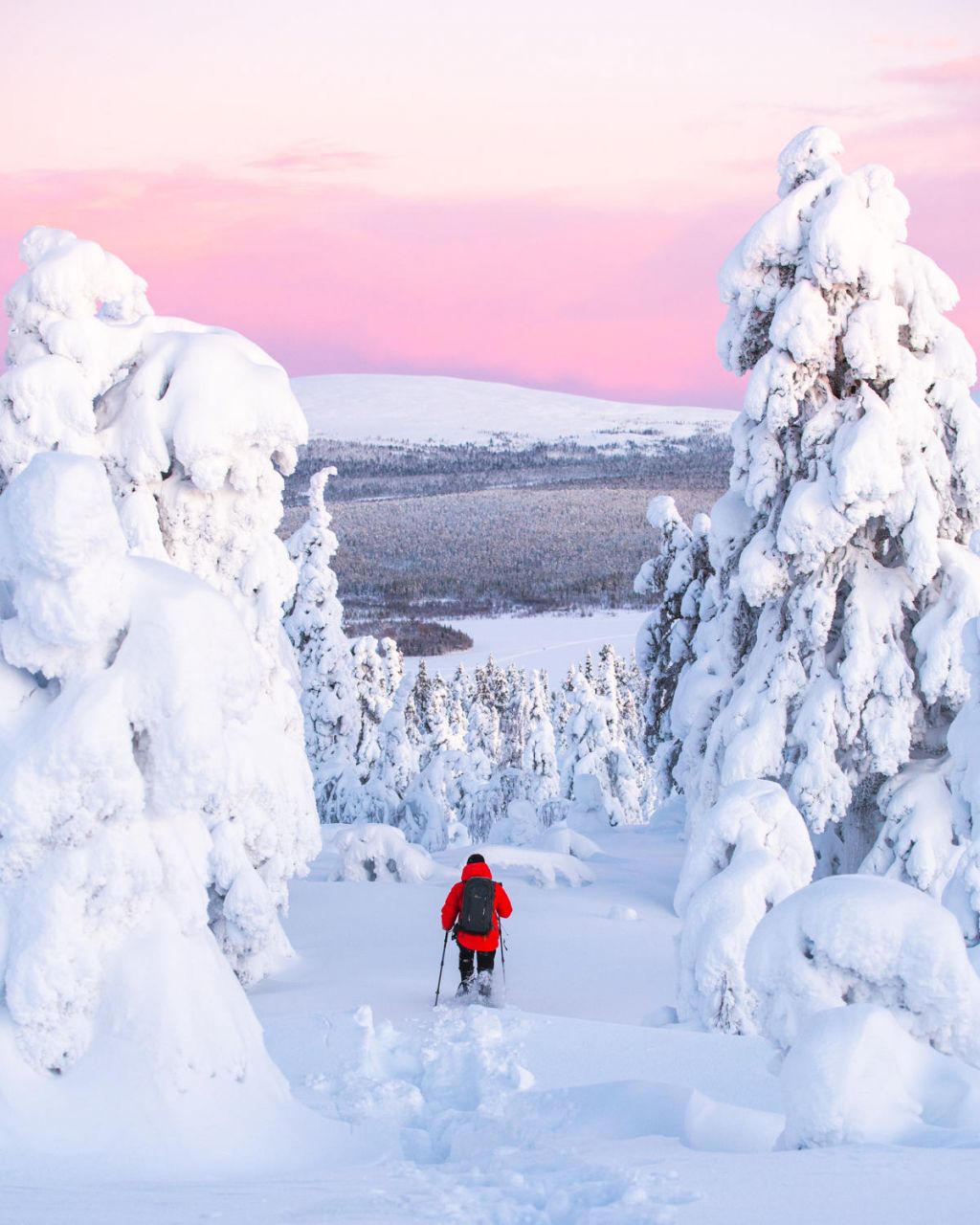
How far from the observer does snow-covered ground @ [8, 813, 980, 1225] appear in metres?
5.14

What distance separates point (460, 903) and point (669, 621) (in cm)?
1253

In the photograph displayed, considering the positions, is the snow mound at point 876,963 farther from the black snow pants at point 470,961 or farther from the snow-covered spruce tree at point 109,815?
the black snow pants at point 470,961

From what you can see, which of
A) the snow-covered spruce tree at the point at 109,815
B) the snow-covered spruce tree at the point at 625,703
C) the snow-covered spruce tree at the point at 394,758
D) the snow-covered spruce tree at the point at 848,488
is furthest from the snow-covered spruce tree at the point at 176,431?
the snow-covered spruce tree at the point at 625,703

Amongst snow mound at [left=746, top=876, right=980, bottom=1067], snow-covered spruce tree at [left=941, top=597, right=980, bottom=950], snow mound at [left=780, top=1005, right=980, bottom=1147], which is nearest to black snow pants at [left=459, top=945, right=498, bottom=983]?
snow-covered spruce tree at [left=941, top=597, right=980, bottom=950]

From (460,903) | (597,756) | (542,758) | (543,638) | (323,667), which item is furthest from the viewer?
(543,638)

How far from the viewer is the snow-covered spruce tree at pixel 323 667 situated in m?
33.8

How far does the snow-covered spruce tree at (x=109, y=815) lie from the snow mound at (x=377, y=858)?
12.3 meters

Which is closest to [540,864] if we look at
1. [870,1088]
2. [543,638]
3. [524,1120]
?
[524,1120]

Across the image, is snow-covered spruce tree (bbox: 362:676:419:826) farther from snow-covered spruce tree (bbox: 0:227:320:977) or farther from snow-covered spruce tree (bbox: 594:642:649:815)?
snow-covered spruce tree (bbox: 0:227:320:977)

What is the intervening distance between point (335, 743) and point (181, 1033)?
30.1 metres

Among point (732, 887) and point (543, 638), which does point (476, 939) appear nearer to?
point (732, 887)

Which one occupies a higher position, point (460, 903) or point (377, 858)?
point (460, 903)

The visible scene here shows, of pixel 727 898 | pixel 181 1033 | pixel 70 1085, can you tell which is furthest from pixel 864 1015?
pixel 727 898

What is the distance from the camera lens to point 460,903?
12227 millimetres
